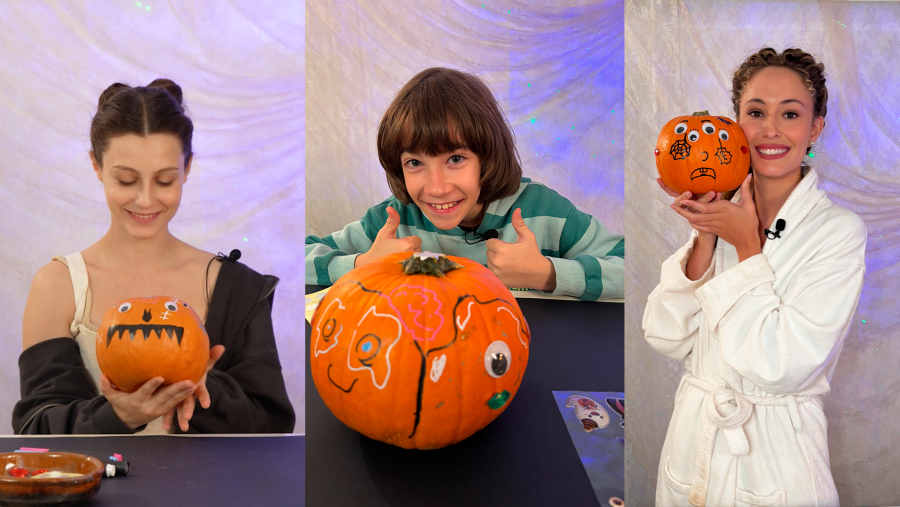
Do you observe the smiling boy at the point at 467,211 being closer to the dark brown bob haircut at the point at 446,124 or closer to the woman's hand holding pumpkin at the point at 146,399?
the dark brown bob haircut at the point at 446,124

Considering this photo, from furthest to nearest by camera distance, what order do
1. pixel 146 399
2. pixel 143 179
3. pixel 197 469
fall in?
pixel 143 179 < pixel 146 399 < pixel 197 469

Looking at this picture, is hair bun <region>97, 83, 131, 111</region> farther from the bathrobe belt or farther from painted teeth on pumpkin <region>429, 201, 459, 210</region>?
the bathrobe belt

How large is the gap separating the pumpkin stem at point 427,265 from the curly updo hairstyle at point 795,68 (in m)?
0.72

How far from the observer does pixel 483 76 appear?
127 centimetres

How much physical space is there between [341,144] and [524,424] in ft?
2.28

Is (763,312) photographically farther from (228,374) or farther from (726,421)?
(228,374)

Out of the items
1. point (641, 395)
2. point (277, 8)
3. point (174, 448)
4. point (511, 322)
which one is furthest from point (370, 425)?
point (277, 8)

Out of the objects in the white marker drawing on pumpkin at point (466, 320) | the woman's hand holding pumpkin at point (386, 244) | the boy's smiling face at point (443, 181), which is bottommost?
the white marker drawing on pumpkin at point (466, 320)

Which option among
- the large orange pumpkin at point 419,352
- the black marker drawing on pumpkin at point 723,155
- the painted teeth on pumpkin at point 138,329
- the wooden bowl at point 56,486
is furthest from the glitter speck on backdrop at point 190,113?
the black marker drawing on pumpkin at point 723,155

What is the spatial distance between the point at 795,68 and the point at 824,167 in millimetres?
255

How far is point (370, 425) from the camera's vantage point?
1.06m

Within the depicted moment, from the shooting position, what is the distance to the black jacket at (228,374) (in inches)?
55.9

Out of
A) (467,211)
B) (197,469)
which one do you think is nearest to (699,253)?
(467,211)

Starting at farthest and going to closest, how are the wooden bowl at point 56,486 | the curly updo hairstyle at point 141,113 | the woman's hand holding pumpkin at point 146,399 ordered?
the curly updo hairstyle at point 141,113 < the woman's hand holding pumpkin at point 146,399 < the wooden bowl at point 56,486
